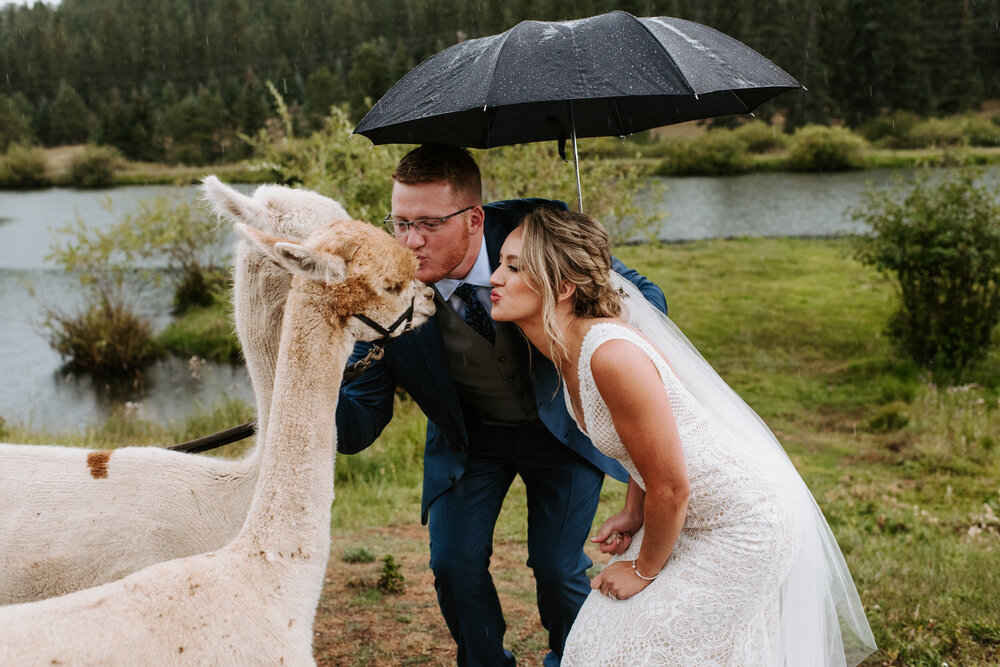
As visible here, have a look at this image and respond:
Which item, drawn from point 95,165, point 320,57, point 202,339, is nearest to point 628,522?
point 202,339

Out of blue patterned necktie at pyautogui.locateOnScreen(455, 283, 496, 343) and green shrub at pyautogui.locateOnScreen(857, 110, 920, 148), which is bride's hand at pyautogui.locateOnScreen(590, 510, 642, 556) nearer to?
blue patterned necktie at pyautogui.locateOnScreen(455, 283, 496, 343)

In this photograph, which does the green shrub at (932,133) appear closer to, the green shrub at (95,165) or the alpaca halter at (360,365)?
the alpaca halter at (360,365)

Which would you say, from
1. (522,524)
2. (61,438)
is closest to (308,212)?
(522,524)

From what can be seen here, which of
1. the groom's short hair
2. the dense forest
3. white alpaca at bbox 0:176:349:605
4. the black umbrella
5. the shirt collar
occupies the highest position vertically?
the dense forest

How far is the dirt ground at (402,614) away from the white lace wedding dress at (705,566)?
180 centimetres

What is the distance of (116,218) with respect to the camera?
815 inches

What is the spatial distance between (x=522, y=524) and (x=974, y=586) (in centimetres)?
318

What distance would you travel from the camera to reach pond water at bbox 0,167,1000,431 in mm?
15078

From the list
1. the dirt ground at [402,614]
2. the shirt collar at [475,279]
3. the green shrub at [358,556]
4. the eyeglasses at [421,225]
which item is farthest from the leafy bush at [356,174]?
the eyeglasses at [421,225]

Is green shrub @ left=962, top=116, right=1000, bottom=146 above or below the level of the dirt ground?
above

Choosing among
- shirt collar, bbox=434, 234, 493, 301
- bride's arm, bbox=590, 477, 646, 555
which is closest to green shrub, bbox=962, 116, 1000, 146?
shirt collar, bbox=434, 234, 493, 301

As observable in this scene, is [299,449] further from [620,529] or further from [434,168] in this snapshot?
[434,168]

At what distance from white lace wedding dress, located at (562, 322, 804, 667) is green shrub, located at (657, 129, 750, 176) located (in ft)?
122

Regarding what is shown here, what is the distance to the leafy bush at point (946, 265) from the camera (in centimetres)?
1044
